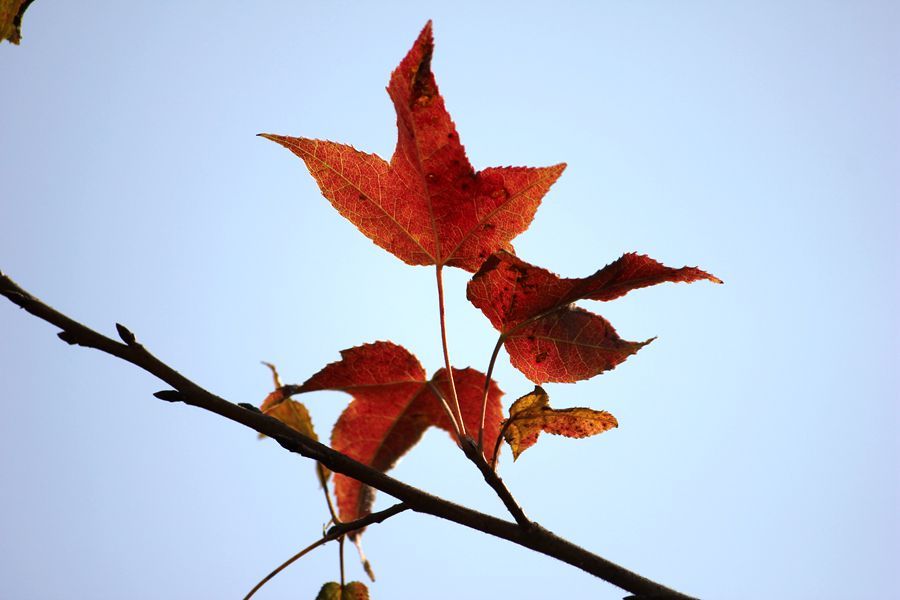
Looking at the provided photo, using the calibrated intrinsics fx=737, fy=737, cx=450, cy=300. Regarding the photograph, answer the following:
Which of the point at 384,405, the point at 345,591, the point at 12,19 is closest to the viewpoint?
the point at 12,19

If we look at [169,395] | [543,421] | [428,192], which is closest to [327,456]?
[169,395]

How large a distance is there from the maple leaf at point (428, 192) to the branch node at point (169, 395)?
36 centimetres

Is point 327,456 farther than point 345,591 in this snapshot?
No

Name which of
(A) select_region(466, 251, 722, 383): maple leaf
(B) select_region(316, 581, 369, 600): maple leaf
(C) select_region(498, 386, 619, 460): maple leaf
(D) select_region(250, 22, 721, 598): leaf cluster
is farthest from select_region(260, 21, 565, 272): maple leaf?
(B) select_region(316, 581, 369, 600): maple leaf

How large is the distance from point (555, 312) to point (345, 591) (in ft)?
1.67

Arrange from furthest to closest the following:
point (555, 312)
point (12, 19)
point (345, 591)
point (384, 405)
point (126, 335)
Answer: point (384, 405) < point (345, 591) < point (555, 312) < point (12, 19) < point (126, 335)

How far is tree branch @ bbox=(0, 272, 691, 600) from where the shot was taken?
0.62 metres

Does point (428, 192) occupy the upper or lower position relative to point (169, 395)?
upper

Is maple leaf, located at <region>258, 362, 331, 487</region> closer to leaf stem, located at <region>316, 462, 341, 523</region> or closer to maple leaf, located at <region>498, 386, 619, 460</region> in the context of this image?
leaf stem, located at <region>316, 462, 341, 523</region>

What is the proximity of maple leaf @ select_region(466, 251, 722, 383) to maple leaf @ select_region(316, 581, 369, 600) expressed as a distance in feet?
1.32

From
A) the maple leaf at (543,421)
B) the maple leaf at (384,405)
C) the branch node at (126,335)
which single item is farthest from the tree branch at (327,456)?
the maple leaf at (384,405)

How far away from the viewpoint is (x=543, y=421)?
860 millimetres

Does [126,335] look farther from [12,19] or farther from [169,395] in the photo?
[12,19]

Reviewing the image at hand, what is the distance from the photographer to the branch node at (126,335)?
626mm
